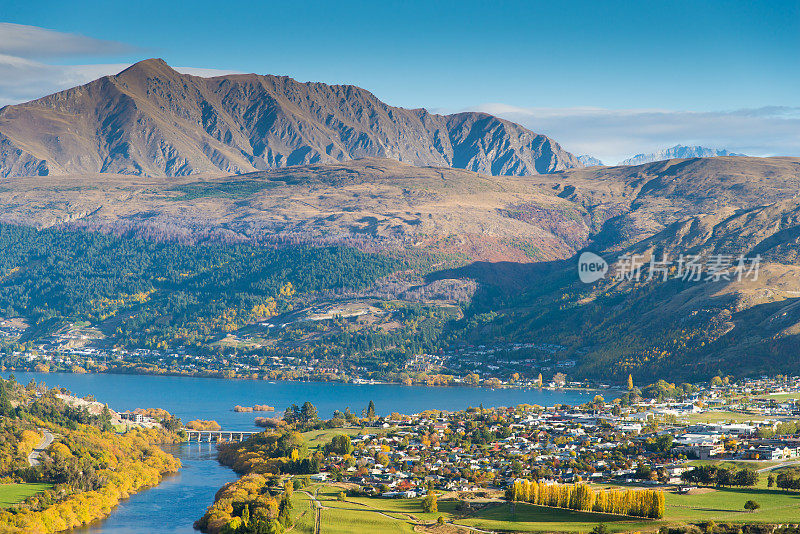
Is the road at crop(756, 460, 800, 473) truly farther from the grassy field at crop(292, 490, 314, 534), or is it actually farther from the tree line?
the grassy field at crop(292, 490, 314, 534)

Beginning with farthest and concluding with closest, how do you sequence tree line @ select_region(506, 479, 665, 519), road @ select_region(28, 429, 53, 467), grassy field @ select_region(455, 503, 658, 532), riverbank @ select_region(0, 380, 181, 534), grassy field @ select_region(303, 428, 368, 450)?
1. grassy field @ select_region(303, 428, 368, 450)
2. road @ select_region(28, 429, 53, 467)
3. riverbank @ select_region(0, 380, 181, 534)
4. tree line @ select_region(506, 479, 665, 519)
5. grassy field @ select_region(455, 503, 658, 532)

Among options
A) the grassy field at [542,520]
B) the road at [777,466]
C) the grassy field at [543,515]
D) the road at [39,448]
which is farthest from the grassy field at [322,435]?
the road at [777,466]

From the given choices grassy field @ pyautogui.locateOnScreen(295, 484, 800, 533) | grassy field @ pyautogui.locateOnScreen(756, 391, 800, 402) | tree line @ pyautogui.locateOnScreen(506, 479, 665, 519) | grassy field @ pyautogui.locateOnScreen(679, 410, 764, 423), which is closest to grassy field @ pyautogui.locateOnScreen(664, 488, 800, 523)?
grassy field @ pyautogui.locateOnScreen(295, 484, 800, 533)

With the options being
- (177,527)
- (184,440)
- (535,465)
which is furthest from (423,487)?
(184,440)

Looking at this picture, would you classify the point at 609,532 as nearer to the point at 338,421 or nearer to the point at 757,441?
the point at 757,441

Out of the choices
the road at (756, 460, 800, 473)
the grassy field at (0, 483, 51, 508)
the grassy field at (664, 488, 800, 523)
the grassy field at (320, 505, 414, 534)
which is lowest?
the grassy field at (320, 505, 414, 534)

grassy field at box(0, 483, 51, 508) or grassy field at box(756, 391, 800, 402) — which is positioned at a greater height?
grassy field at box(756, 391, 800, 402)

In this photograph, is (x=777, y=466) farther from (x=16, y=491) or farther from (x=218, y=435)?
(x=218, y=435)
